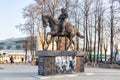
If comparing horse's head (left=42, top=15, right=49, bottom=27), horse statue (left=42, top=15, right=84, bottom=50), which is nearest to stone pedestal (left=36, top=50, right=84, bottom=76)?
horse statue (left=42, top=15, right=84, bottom=50)

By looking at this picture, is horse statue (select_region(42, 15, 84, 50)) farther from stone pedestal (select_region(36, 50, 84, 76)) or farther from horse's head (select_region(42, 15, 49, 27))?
stone pedestal (select_region(36, 50, 84, 76))

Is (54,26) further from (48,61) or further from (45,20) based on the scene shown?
(48,61)

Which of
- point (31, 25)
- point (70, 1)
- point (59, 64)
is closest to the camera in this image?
point (59, 64)

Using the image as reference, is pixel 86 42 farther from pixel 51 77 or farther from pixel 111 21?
pixel 51 77

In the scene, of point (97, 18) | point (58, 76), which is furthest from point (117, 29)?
point (58, 76)

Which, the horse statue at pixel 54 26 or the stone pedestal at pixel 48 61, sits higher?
the horse statue at pixel 54 26

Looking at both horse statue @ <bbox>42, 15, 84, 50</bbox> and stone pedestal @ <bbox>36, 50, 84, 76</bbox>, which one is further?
horse statue @ <bbox>42, 15, 84, 50</bbox>

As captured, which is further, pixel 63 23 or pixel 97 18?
pixel 97 18

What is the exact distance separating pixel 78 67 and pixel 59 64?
1.82 meters

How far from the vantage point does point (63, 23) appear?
22.0 metres

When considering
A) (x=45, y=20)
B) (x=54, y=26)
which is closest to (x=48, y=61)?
(x=54, y=26)

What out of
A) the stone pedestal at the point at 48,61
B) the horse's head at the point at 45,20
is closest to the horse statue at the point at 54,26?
the horse's head at the point at 45,20

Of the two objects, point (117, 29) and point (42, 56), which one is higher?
point (117, 29)

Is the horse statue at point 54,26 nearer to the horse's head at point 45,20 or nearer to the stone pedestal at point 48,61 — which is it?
the horse's head at point 45,20
